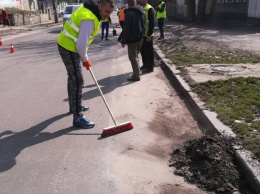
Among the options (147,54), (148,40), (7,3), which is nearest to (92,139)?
(148,40)

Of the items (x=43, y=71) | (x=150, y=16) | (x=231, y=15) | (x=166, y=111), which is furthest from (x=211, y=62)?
(x=231, y=15)

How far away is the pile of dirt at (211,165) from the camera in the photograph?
3566 mm

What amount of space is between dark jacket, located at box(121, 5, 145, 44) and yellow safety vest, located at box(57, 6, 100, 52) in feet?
9.75

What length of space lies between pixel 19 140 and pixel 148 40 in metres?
4.81

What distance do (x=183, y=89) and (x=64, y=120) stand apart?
8.84 feet

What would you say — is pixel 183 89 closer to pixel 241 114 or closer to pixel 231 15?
pixel 241 114

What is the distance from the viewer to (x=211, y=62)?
9359 millimetres

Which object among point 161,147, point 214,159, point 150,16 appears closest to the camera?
point 214,159

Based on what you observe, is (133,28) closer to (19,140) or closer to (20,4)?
(19,140)

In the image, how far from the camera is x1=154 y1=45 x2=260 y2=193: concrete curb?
11.7 ft

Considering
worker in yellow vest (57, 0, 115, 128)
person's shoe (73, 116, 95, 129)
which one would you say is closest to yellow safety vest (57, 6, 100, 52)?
worker in yellow vest (57, 0, 115, 128)

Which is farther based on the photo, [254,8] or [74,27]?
[254,8]

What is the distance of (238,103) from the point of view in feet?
18.7

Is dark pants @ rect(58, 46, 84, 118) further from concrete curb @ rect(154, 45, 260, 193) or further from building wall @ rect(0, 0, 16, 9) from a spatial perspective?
building wall @ rect(0, 0, 16, 9)
